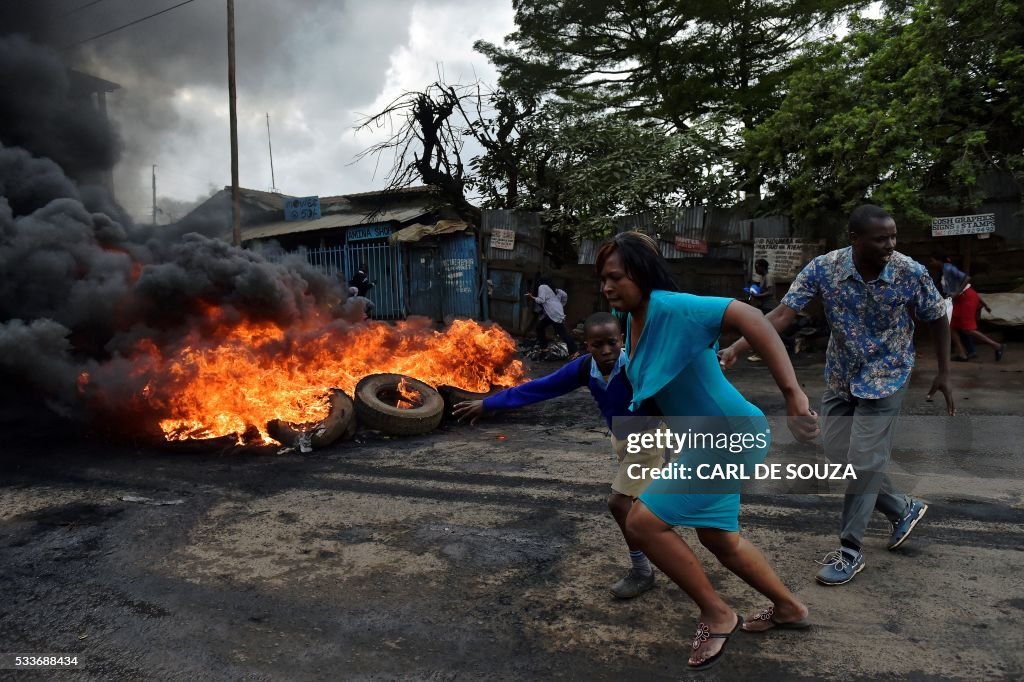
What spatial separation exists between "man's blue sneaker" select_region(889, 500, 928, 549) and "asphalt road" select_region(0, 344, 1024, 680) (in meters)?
0.09

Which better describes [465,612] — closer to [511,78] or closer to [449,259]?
[449,259]

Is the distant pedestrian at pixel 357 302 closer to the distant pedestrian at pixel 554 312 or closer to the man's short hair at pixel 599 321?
the distant pedestrian at pixel 554 312

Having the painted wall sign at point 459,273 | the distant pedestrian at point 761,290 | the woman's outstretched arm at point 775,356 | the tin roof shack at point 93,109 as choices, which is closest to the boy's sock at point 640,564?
the woman's outstretched arm at point 775,356

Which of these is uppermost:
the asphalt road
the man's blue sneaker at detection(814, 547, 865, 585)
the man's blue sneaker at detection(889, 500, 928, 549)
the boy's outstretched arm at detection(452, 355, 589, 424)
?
the boy's outstretched arm at detection(452, 355, 589, 424)

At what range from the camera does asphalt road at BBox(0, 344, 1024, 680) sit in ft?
9.30

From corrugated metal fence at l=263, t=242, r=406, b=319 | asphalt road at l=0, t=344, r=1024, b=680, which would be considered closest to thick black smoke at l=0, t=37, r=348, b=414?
asphalt road at l=0, t=344, r=1024, b=680

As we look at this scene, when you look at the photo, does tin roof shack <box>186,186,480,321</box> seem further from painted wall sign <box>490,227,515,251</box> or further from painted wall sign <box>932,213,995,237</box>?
Answer: painted wall sign <box>932,213,995,237</box>

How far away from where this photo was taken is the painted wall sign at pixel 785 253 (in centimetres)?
1261

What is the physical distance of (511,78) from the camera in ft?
57.3

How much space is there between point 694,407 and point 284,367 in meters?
6.28

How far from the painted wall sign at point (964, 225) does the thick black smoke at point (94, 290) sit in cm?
1040

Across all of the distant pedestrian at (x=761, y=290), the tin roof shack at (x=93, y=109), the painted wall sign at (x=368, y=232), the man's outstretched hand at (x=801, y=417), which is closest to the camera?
the man's outstretched hand at (x=801, y=417)

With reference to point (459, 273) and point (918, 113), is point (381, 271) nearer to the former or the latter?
point (459, 273)

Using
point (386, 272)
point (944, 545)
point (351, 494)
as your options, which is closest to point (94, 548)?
point (351, 494)
